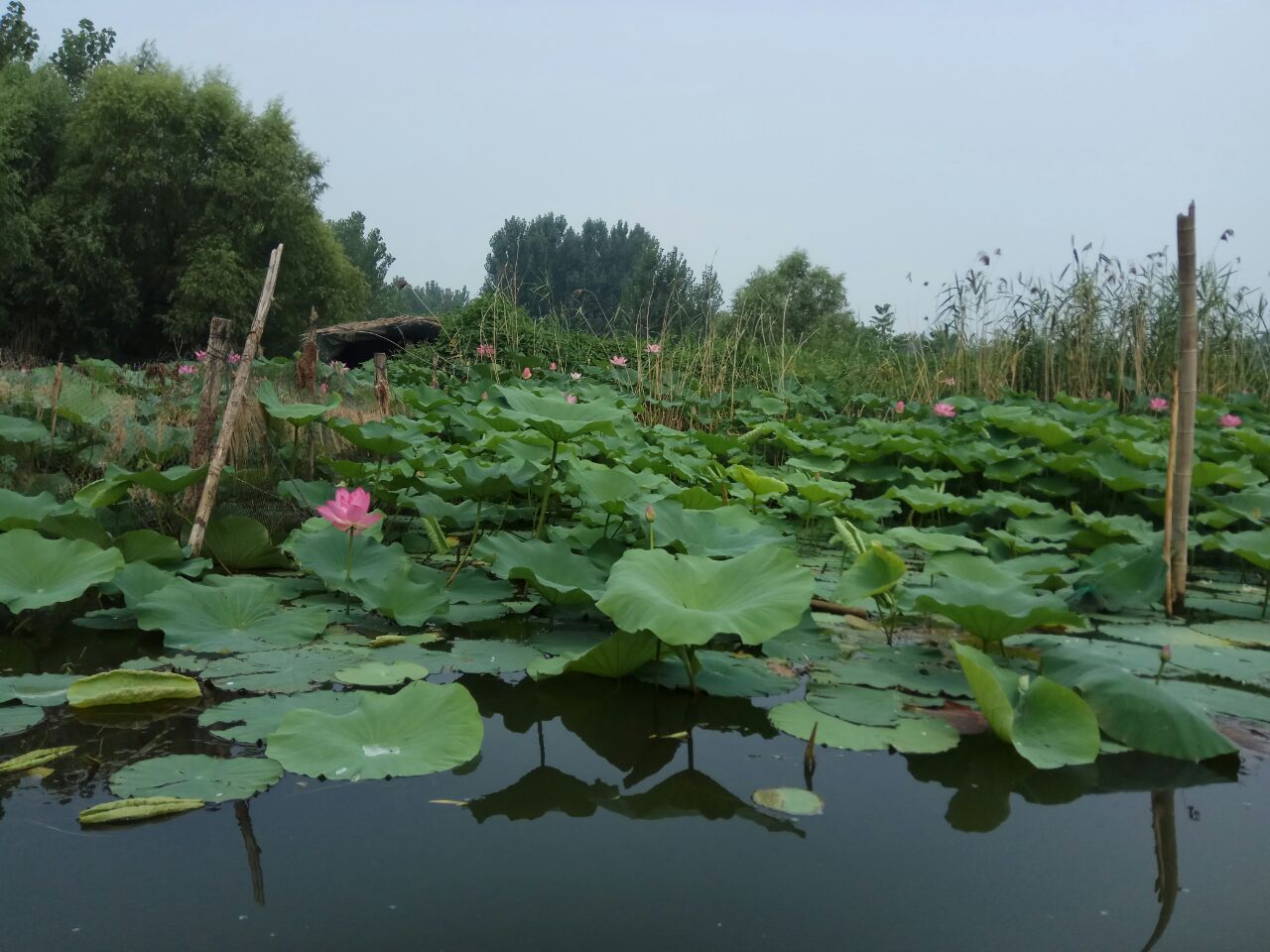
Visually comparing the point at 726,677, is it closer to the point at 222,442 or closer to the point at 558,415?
the point at 558,415

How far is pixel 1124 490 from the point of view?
146 inches

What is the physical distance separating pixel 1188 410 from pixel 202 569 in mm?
2497

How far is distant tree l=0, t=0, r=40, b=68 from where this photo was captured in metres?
24.6

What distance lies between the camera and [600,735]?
1547 mm

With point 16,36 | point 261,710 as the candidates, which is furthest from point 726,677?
point 16,36

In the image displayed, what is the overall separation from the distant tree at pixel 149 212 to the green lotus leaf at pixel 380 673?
20.2 meters

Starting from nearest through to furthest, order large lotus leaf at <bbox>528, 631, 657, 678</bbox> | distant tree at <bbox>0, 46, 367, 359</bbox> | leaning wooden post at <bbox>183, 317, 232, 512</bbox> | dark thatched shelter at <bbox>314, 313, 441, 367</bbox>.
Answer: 1. large lotus leaf at <bbox>528, 631, 657, 678</bbox>
2. leaning wooden post at <bbox>183, 317, 232, 512</bbox>
3. dark thatched shelter at <bbox>314, 313, 441, 367</bbox>
4. distant tree at <bbox>0, 46, 367, 359</bbox>

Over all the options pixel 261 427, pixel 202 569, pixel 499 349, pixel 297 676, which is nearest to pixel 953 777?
pixel 297 676

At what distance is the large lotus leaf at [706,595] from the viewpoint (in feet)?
4.89

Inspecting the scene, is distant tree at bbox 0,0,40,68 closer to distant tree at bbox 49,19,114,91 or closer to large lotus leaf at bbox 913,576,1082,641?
distant tree at bbox 49,19,114,91

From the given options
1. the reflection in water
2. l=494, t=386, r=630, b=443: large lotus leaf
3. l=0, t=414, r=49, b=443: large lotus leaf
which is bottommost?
the reflection in water

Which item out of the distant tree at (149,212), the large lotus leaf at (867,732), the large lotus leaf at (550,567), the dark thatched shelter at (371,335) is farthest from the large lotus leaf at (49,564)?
the distant tree at (149,212)

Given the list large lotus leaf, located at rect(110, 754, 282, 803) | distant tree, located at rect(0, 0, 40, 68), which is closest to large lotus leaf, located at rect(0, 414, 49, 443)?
large lotus leaf, located at rect(110, 754, 282, 803)

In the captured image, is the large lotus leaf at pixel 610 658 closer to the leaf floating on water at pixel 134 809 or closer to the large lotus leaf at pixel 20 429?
the leaf floating on water at pixel 134 809
